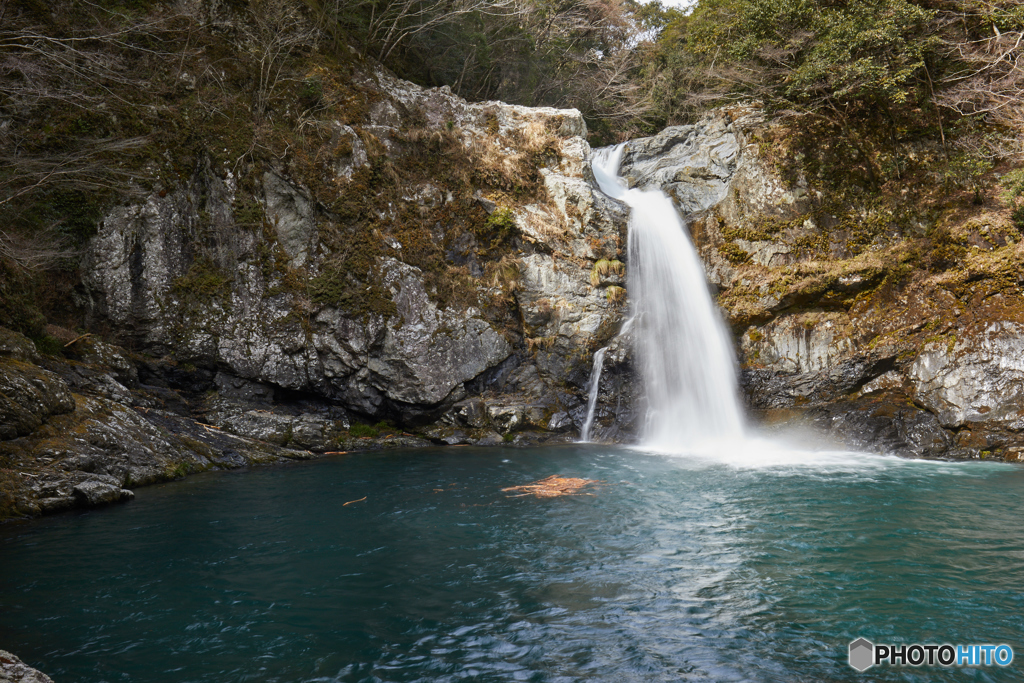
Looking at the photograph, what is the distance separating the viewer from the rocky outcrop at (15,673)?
297cm

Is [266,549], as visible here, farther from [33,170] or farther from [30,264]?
[33,170]

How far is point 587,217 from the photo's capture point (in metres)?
14.9

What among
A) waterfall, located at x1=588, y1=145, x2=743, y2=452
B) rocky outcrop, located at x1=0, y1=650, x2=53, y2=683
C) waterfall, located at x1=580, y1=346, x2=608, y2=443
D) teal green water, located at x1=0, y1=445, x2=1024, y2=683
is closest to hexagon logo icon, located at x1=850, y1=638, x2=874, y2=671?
teal green water, located at x1=0, y1=445, x2=1024, y2=683

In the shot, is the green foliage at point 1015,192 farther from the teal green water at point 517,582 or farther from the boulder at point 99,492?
the boulder at point 99,492

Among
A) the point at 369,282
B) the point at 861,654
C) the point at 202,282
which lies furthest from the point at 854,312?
the point at 202,282

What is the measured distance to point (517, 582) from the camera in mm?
4934

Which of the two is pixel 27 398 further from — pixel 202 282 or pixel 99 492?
pixel 202 282

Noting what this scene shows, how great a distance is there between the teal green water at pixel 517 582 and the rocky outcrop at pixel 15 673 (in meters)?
0.43

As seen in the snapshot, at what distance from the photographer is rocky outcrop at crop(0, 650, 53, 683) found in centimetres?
297

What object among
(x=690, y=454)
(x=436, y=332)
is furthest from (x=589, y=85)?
(x=690, y=454)

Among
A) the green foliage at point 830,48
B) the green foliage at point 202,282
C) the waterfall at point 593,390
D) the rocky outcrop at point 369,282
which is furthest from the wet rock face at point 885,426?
the green foliage at point 202,282

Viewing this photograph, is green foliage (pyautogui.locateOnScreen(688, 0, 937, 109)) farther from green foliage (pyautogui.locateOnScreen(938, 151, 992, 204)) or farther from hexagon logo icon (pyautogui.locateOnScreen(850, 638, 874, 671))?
hexagon logo icon (pyautogui.locateOnScreen(850, 638, 874, 671))

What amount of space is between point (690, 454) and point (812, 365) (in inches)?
158

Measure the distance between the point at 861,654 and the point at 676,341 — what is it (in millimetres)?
10229
